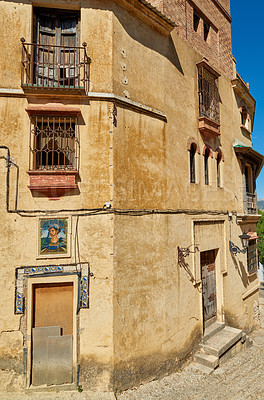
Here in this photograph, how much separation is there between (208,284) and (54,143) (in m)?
7.54

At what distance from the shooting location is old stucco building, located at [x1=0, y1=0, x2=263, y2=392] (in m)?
6.01

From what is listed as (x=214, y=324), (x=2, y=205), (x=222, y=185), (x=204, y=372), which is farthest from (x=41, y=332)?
(x=222, y=185)

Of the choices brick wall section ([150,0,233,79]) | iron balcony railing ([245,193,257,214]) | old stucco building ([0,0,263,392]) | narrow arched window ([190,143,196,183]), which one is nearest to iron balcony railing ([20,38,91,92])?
old stucco building ([0,0,263,392])

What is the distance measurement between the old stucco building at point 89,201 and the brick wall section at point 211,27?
55.7 inches

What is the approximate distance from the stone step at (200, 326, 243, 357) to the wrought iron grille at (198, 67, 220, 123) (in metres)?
8.15

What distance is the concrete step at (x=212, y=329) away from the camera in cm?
892

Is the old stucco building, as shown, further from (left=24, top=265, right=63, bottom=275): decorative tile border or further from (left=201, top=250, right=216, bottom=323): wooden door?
(left=201, top=250, right=216, bottom=323): wooden door

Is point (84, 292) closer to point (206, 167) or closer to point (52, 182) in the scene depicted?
point (52, 182)

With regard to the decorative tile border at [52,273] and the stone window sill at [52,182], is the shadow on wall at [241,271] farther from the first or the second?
the stone window sill at [52,182]

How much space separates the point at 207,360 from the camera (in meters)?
7.90

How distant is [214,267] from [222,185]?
3.53m

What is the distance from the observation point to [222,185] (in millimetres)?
11203

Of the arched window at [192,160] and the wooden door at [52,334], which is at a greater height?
the arched window at [192,160]

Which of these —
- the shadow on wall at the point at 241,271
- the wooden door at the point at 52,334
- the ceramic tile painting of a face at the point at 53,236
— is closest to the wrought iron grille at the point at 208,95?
the shadow on wall at the point at 241,271
